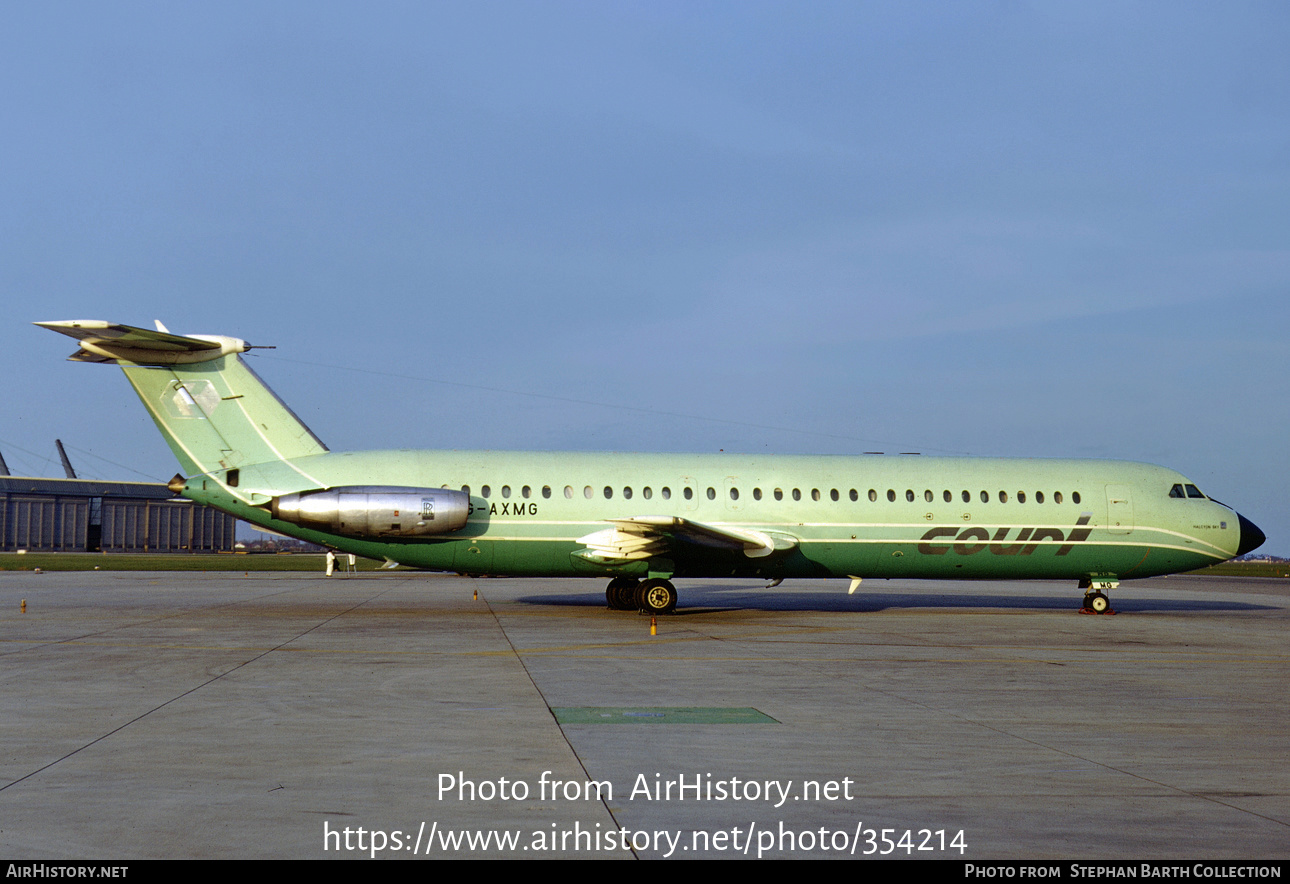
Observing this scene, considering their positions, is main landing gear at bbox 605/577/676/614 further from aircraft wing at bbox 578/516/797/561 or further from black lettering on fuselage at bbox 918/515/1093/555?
black lettering on fuselage at bbox 918/515/1093/555

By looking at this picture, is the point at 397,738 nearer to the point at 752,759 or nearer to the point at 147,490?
the point at 752,759

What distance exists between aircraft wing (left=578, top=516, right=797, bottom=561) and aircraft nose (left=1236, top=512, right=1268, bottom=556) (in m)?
12.1

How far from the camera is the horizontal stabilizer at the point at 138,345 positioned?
19.1 m

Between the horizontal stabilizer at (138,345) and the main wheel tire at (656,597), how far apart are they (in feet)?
33.0

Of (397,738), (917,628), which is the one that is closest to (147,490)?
(917,628)

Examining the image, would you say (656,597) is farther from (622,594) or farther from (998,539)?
(998,539)

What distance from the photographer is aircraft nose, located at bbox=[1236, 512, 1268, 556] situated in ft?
80.7

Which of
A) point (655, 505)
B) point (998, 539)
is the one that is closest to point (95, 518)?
point (655, 505)

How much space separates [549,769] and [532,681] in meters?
4.60

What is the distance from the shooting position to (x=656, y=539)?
21.2m

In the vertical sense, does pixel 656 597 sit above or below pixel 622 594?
above

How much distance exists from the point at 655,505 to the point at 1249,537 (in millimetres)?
15086

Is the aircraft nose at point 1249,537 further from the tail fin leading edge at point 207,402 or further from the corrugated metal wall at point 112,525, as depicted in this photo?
the corrugated metal wall at point 112,525

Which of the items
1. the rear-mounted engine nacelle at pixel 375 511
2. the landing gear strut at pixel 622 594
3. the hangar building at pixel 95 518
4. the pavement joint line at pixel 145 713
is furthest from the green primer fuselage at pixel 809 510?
the hangar building at pixel 95 518
